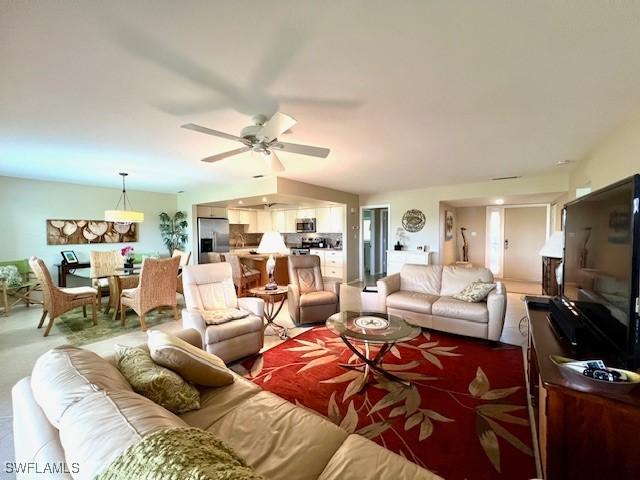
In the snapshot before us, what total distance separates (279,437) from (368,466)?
0.41 metres

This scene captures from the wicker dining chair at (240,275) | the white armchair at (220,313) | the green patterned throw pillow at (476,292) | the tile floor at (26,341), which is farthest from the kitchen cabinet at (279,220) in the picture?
the green patterned throw pillow at (476,292)

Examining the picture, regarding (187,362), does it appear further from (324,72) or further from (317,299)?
(317,299)

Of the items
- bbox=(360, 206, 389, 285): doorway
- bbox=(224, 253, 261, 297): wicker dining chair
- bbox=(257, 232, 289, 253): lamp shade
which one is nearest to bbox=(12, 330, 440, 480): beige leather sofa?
bbox=(257, 232, 289, 253): lamp shade

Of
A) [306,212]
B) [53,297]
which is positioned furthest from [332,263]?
[53,297]

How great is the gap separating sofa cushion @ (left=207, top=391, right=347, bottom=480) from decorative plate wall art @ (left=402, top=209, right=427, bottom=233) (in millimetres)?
5709

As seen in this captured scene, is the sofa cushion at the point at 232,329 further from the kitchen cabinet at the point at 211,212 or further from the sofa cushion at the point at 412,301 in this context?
the kitchen cabinet at the point at 211,212

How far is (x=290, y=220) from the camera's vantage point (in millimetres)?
8195

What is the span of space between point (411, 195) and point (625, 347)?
220 inches

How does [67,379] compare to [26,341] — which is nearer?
[67,379]

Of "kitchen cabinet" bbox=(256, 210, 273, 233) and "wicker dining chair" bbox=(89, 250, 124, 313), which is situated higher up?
"kitchen cabinet" bbox=(256, 210, 273, 233)

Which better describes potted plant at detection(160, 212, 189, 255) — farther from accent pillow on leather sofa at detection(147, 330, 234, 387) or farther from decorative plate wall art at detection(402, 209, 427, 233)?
accent pillow on leather sofa at detection(147, 330, 234, 387)

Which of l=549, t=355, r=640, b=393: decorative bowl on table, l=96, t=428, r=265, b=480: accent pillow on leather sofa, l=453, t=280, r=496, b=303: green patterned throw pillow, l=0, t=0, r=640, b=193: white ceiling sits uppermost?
l=0, t=0, r=640, b=193: white ceiling

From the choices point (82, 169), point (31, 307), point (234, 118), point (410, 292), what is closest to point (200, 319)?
point (234, 118)

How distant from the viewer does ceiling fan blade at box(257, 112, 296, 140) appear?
1836 mm
